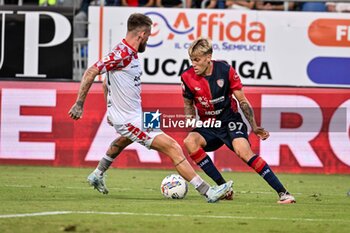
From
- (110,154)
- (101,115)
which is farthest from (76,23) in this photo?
(110,154)

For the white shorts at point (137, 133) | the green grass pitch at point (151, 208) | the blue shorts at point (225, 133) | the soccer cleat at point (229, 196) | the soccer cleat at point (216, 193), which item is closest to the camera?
the green grass pitch at point (151, 208)

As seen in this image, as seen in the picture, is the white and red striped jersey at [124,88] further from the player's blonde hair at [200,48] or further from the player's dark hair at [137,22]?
the player's blonde hair at [200,48]

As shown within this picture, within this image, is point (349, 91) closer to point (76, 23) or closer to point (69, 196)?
point (76, 23)

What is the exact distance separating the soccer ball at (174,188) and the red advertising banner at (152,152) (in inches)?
259

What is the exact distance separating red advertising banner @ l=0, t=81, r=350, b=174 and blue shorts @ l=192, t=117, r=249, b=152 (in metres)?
6.55

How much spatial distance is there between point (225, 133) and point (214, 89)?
0.61 metres

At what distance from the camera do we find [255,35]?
23.1 m

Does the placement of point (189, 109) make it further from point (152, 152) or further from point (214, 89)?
point (152, 152)

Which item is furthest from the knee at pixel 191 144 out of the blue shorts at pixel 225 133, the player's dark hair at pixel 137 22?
the player's dark hair at pixel 137 22

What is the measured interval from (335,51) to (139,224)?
1378 centimetres

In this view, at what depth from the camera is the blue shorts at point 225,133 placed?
13.7 m

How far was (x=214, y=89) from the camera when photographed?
1360cm

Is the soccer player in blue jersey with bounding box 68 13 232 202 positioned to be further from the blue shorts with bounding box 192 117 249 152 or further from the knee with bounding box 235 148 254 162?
the blue shorts with bounding box 192 117 249 152

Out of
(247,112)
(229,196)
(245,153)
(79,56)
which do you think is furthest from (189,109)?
(79,56)
